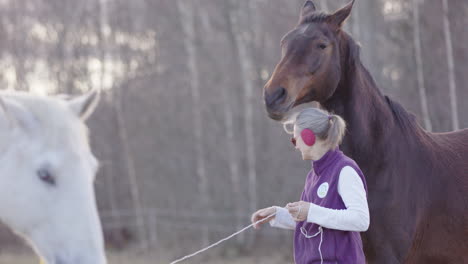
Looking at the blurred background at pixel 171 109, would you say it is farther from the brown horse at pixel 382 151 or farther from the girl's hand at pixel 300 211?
the girl's hand at pixel 300 211

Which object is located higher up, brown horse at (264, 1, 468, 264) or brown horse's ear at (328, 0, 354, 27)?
brown horse's ear at (328, 0, 354, 27)

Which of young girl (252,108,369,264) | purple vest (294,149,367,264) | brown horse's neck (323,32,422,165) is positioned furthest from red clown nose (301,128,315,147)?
brown horse's neck (323,32,422,165)

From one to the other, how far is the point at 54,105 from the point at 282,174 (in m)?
8.19

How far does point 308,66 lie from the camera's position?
3.34m

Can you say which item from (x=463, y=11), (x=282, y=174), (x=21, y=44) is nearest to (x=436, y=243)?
(x=463, y=11)

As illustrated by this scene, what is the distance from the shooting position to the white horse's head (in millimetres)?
2963

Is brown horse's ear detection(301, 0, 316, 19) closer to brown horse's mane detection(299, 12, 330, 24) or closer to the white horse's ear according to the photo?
brown horse's mane detection(299, 12, 330, 24)

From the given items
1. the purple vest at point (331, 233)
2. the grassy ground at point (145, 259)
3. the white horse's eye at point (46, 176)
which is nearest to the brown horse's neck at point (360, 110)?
the purple vest at point (331, 233)

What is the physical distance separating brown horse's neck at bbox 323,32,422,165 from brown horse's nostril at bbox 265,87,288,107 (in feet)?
1.59

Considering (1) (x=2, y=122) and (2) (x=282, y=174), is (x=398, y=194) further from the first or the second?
(2) (x=282, y=174)

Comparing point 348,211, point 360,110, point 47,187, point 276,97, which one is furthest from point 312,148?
point 47,187

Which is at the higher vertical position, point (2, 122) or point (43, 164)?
point (2, 122)

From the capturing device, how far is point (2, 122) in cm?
314

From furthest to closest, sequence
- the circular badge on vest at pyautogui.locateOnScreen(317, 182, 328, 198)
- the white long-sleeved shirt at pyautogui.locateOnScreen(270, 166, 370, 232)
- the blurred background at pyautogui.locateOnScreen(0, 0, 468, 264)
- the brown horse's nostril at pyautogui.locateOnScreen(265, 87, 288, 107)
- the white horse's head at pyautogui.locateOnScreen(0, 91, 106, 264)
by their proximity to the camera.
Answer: the blurred background at pyautogui.locateOnScreen(0, 0, 468, 264), the brown horse's nostril at pyautogui.locateOnScreen(265, 87, 288, 107), the white horse's head at pyautogui.locateOnScreen(0, 91, 106, 264), the circular badge on vest at pyautogui.locateOnScreen(317, 182, 328, 198), the white long-sleeved shirt at pyautogui.locateOnScreen(270, 166, 370, 232)
